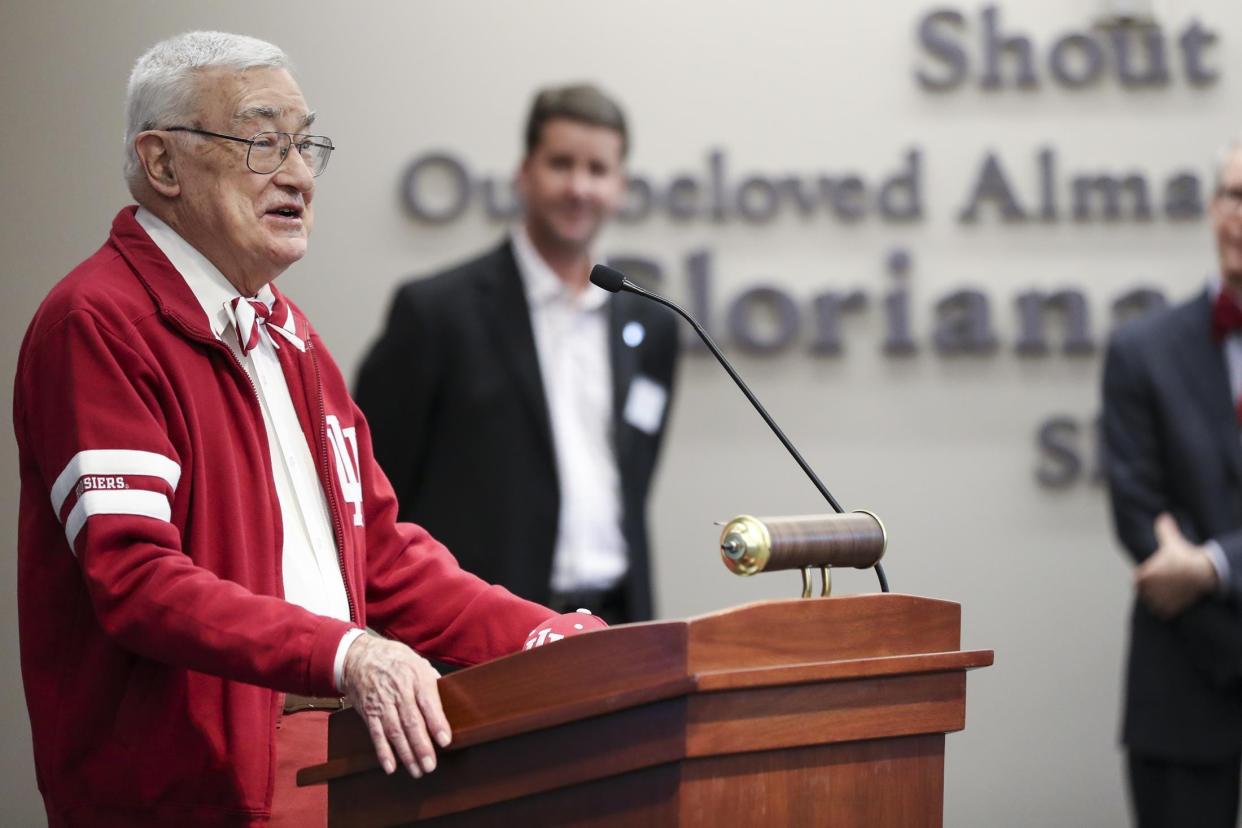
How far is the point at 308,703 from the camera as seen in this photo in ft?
6.12

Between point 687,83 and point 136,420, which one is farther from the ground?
point 687,83

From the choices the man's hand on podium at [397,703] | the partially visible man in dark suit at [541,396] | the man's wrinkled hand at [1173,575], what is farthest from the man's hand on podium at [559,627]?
the man's wrinkled hand at [1173,575]

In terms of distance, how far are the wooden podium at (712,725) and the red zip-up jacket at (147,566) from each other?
18cm

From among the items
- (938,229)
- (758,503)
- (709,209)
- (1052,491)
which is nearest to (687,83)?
(709,209)

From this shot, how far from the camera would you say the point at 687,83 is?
4230 millimetres

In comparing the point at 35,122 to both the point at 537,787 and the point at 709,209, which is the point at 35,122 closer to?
the point at 709,209

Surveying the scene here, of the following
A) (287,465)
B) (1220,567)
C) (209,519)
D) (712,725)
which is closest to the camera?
(712,725)

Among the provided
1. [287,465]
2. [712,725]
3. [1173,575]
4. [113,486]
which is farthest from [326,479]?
[1173,575]

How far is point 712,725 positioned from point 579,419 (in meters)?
1.87

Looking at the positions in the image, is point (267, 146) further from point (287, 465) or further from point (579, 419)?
point (579, 419)

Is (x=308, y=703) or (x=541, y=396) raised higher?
(x=541, y=396)

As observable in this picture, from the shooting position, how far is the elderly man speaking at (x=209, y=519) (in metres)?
1.55

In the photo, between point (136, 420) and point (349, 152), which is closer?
point (136, 420)

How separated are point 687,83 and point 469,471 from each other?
160 cm
